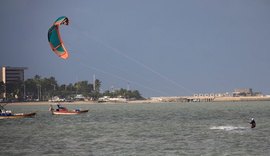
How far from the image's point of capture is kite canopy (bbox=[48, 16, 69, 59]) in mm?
91188

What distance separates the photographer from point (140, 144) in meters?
58.4

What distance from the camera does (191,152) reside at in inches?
2028

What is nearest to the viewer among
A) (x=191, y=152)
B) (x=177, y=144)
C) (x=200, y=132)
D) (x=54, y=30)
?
(x=191, y=152)

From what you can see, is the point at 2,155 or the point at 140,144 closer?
the point at 2,155

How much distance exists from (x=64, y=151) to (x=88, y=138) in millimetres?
11900

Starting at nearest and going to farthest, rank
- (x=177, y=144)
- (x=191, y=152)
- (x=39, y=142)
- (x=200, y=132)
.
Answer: (x=191, y=152) < (x=177, y=144) < (x=39, y=142) < (x=200, y=132)

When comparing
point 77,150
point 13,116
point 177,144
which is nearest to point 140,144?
point 177,144

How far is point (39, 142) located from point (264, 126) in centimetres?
3194

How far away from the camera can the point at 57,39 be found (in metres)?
94.9

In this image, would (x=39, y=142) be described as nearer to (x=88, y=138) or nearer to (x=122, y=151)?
(x=88, y=138)

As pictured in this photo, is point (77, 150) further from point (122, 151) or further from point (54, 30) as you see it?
point (54, 30)

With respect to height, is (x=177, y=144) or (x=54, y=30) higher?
(x=54, y=30)

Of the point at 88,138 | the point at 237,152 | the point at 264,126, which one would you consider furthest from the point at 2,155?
the point at 264,126

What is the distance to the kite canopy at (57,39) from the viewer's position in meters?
91.2
